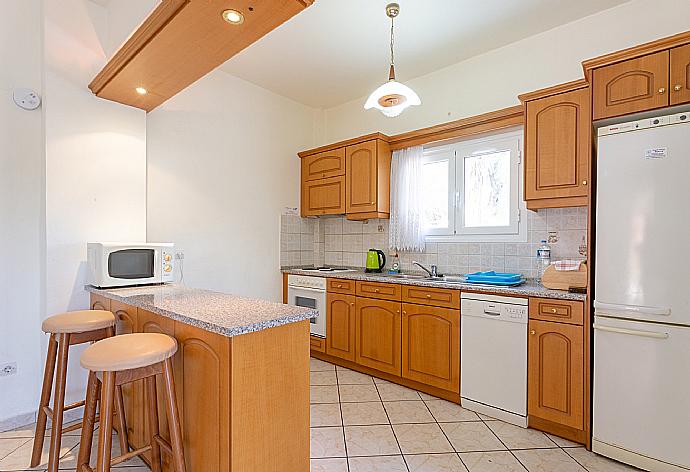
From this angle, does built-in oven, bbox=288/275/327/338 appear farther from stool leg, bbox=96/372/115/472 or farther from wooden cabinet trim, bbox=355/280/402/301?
stool leg, bbox=96/372/115/472

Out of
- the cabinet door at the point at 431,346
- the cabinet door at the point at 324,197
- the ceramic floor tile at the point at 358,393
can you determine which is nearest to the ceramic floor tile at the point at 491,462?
the cabinet door at the point at 431,346

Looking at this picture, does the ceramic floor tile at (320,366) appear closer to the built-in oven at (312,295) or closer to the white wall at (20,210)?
the built-in oven at (312,295)

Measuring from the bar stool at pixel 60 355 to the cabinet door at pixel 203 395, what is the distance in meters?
0.55

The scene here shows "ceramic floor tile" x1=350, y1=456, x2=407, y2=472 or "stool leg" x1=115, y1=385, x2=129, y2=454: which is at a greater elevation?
"stool leg" x1=115, y1=385, x2=129, y2=454

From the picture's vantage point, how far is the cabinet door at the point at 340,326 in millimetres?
3316

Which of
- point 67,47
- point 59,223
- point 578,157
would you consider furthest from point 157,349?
point 578,157

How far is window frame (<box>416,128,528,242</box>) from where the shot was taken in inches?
114

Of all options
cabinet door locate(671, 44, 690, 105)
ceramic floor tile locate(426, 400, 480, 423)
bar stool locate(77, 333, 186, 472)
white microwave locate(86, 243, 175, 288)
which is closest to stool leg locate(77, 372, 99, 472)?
bar stool locate(77, 333, 186, 472)

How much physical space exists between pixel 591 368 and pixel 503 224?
1.27 m

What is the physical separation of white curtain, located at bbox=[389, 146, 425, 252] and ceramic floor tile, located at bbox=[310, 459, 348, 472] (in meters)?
2.01

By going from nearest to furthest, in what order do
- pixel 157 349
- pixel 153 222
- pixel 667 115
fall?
pixel 157 349, pixel 667 115, pixel 153 222

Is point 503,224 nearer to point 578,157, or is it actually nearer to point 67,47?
point 578,157

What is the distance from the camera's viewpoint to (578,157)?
2309 mm

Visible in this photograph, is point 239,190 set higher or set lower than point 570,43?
lower
